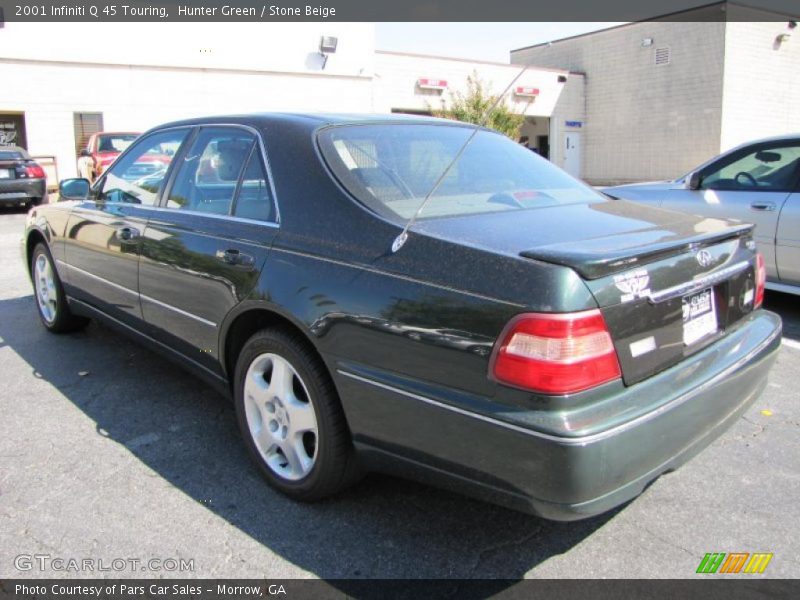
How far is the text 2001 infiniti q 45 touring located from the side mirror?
1226 millimetres

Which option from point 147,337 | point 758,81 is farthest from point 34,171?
point 758,81

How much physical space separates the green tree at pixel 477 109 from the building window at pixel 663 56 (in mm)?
7071

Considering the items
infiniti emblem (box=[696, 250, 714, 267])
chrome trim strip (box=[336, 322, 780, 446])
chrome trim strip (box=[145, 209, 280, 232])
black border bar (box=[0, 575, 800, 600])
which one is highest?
chrome trim strip (box=[145, 209, 280, 232])

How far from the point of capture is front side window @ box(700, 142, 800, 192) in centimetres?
566

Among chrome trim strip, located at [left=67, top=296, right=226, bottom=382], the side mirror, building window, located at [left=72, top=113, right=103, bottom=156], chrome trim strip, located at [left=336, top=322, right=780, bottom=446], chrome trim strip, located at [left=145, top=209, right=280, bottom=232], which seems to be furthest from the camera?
building window, located at [left=72, top=113, right=103, bottom=156]

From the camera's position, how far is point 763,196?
574cm

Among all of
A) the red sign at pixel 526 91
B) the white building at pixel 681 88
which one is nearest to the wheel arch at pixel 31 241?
the red sign at pixel 526 91

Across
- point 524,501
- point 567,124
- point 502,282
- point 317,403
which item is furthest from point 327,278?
point 567,124

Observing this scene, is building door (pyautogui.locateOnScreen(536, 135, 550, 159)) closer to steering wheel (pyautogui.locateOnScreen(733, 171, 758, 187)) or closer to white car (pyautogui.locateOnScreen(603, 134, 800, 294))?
white car (pyautogui.locateOnScreen(603, 134, 800, 294))

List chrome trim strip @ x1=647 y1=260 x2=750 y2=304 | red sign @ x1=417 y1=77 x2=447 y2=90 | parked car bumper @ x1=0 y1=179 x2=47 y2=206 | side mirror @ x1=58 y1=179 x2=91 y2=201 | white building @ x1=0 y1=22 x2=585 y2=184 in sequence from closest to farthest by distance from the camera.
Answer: chrome trim strip @ x1=647 y1=260 x2=750 y2=304, side mirror @ x1=58 y1=179 x2=91 y2=201, parked car bumper @ x1=0 y1=179 x2=47 y2=206, white building @ x1=0 y1=22 x2=585 y2=184, red sign @ x1=417 y1=77 x2=447 y2=90

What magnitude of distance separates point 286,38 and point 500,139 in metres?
24.5

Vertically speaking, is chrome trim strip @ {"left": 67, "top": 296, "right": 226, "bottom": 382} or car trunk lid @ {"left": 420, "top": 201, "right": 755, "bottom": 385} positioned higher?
car trunk lid @ {"left": 420, "top": 201, "right": 755, "bottom": 385}

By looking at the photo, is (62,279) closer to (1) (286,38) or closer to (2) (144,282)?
(2) (144,282)

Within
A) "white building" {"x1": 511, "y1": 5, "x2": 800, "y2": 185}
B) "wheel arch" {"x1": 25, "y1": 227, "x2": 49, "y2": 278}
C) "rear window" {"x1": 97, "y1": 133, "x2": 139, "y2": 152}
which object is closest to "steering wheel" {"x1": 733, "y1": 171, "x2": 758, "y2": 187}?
"wheel arch" {"x1": 25, "y1": 227, "x2": 49, "y2": 278}
